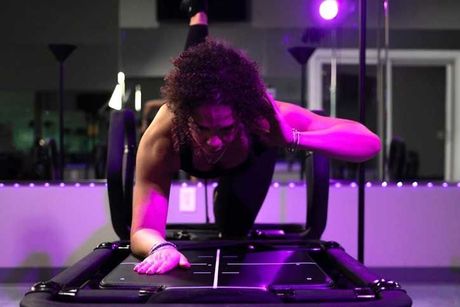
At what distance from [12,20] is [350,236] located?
268 cm

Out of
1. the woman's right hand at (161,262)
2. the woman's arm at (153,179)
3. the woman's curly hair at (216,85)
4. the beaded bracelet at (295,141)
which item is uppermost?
the woman's curly hair at (216,85)

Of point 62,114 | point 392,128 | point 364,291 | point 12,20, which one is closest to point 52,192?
point 62,114

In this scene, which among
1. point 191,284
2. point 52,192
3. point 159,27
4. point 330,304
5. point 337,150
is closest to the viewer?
point 330,304

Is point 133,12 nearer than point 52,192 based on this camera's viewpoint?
No

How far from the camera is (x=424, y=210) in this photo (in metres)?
2.99

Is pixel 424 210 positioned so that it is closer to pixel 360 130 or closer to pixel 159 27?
pixel 360 130

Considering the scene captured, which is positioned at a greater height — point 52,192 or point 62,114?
point 62,114

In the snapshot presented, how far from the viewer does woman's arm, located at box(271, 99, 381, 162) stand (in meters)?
1.36

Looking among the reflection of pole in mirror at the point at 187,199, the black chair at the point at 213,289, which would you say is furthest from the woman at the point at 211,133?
the reflection of pole in mirror at the point at 187,199

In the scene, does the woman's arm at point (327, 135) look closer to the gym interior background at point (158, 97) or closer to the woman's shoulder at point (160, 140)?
the woman's shoulder at point (160, 140)

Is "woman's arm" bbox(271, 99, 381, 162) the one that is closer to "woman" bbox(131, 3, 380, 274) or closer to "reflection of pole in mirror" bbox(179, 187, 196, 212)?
"woman" bbox(131, 3, 380, 274)

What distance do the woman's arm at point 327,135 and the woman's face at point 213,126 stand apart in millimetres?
154

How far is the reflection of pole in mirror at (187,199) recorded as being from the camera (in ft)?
9.80

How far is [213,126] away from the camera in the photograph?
1.22 m
